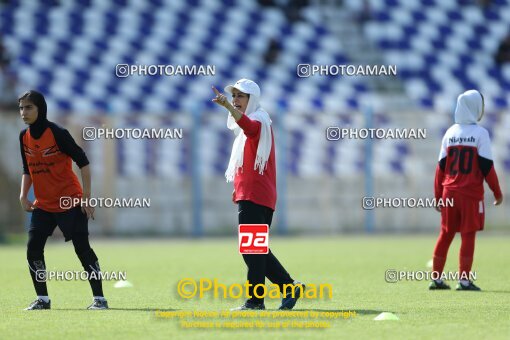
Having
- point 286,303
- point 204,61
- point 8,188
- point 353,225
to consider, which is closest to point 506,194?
point 353,225

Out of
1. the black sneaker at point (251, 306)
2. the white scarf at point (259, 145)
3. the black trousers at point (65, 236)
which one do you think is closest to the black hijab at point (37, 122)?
the black trousers at point (65, 236)

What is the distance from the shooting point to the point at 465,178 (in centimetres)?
1020

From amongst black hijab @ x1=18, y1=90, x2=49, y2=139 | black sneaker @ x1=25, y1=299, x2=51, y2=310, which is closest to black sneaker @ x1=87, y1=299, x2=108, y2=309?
black sneaker @ x1=25, y1=299, x2=51, y2=310

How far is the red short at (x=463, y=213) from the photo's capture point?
1018cm

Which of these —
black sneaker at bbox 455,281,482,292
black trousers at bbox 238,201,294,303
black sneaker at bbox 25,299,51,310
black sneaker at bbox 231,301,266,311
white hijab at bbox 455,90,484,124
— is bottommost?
black sneaker at bbox 25,299,51,310

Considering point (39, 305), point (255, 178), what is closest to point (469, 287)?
point (255, 178)

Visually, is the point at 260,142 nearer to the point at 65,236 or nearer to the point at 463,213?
the point at 65,236

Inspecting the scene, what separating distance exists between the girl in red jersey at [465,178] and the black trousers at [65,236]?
342 centimetres

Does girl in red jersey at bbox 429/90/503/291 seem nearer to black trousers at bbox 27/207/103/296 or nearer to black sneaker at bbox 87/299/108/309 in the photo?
black sneaker at bbox 87/299/108/309

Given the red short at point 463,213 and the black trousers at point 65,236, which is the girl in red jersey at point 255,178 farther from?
the red short at point 463,213

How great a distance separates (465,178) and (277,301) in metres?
2.48

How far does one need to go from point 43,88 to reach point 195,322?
15.6 metres

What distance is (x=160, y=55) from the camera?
77.2 ft

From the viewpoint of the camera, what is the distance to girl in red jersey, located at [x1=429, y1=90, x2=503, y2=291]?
10.1 metres
